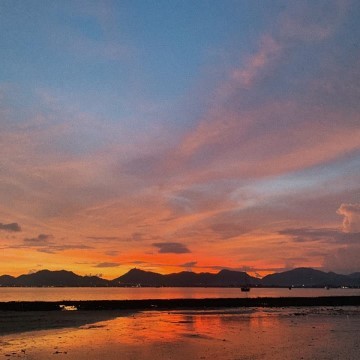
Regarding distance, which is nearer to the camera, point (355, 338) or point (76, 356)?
point (76, 356)

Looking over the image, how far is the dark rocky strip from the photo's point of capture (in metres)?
72.4

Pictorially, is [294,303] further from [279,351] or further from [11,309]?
[279,351]

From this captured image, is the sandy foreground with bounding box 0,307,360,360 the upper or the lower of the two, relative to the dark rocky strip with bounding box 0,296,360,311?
lower

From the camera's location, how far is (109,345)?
31.0m

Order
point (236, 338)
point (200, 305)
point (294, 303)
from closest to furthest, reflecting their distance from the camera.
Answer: point (236, 338)
point (200, 305)
point (294, 303)

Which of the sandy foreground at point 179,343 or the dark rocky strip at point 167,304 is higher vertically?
the dark rocky strip at point 167,304

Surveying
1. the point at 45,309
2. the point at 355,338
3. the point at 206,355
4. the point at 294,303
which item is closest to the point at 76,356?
the point at 206,355

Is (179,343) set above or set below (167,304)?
below

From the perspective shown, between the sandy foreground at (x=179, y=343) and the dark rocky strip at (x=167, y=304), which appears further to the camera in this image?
the dark rocky strip at (x=167, y=304)

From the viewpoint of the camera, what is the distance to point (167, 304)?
3617 inches

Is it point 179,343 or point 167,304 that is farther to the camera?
point 167,304

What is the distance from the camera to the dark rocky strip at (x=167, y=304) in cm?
7244

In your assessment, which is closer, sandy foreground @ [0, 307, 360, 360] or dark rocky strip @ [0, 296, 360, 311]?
sandy foreground @ [0, 307, 360, 360]

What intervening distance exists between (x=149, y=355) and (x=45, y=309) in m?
49.3
